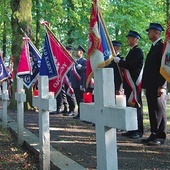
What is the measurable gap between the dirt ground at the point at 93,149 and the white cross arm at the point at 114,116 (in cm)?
193

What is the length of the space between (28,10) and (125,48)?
12.6 meters

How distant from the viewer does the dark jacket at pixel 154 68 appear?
657cm

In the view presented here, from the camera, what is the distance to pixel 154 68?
663 cm

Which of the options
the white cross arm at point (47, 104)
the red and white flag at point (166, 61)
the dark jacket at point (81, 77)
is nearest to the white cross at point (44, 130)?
the white cross arm at point (47, 104)

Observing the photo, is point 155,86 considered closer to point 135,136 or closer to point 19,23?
point 135,136

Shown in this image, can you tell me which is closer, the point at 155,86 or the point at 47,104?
the point at 47,104

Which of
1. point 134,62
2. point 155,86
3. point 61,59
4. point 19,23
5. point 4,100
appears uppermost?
point 19,23

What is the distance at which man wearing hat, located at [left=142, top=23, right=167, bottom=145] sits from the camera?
6594 mm

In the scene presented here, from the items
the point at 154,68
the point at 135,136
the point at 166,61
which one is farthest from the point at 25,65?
the point at 166,61

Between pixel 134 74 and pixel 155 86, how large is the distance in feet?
2.95

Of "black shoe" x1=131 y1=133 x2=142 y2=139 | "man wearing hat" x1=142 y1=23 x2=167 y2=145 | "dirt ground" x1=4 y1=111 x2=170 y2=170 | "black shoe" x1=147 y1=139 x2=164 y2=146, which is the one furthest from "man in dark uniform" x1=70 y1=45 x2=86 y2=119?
"black shoe" x1=147 y1=139 x2=164 y2=146

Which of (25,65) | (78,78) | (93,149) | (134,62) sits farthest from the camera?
(78,78)

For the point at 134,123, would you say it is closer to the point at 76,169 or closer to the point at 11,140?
the point at 76,169

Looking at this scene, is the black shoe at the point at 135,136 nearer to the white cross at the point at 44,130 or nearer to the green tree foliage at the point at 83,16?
the white cross at the point at 44,130
